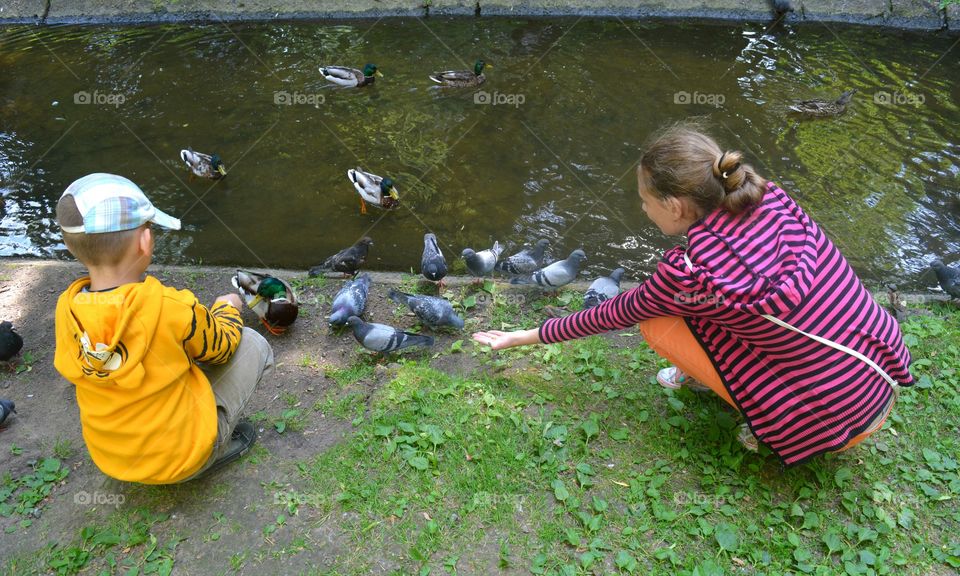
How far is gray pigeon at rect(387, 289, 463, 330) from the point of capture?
13.1ft

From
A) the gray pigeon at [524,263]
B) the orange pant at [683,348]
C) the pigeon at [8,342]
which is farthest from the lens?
the gray pigeon at [524,263]

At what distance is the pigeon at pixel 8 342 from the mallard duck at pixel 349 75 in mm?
5160

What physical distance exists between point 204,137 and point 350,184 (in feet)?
6.71

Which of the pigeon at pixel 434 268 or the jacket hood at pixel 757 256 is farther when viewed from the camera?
the pigeon at pixel 434 268

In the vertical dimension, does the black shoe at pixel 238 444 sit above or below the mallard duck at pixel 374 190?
above

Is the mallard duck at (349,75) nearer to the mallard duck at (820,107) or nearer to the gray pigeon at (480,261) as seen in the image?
the gray pigeon at (480,261)

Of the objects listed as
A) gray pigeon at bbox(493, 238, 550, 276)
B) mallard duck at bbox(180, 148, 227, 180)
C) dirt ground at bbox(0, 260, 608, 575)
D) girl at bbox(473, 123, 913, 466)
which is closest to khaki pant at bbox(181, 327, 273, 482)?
dirt ground at bbox(0, 260, 608, 575)

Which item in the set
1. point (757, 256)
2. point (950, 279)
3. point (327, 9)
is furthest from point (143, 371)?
point (327, 9)

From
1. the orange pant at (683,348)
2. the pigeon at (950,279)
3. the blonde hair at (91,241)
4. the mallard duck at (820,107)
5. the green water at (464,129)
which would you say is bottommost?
the green water at (464,129)

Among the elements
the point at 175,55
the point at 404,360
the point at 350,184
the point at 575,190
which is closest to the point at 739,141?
the point at 575,190

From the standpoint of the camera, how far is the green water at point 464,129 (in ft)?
19.0

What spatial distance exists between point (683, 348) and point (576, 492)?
79cm

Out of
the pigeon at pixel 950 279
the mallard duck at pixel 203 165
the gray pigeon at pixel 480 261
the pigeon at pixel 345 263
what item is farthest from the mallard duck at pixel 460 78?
the pigeon at pixel 950 279

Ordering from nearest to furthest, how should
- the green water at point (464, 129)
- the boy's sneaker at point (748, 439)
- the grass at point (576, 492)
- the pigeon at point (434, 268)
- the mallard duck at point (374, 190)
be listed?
the grass at point (576, 492) < the boy's sneaker at point (748, 439) < the pigeon at point (434, 268) < the green water at point (464, 129) < the mallard duck at point (374, 190)
